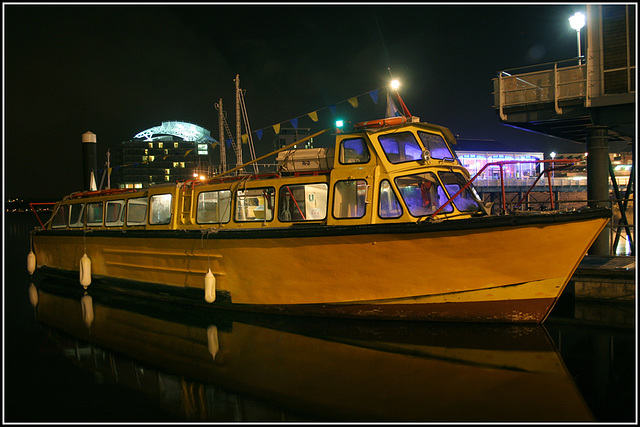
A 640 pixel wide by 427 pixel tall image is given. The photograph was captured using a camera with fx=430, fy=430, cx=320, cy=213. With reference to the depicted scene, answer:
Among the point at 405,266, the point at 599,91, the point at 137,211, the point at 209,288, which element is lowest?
the point at 209,288

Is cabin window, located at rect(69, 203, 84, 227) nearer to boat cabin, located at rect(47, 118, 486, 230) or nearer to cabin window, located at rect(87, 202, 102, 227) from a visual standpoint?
cabin window, located at rect(87, 202, 102, 227)

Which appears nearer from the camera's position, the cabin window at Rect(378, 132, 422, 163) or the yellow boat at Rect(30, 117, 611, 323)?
the yellow boat at Rect(30, 117, 611, 323)

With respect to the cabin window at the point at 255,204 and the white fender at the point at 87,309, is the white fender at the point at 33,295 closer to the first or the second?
the white fender at the point at 87,309

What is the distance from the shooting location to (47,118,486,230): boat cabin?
781cm

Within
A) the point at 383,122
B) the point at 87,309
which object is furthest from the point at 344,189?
the point at 87,309

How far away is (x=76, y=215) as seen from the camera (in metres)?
13.1

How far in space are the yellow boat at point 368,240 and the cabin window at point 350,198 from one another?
0.03 metres

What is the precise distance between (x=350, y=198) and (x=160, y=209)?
527cm

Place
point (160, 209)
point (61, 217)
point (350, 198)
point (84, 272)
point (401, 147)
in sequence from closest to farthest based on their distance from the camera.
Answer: point (350, 198) < point (401, 147) < point (160, 209) < point (84, 272) < point (61, 217)

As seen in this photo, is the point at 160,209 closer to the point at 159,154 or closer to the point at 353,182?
the point at 353,182

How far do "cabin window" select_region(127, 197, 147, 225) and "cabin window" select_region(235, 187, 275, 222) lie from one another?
3212 millimetres

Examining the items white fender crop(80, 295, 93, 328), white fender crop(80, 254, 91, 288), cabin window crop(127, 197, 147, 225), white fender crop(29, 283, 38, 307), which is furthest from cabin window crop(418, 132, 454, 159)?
white fender crop(29, 283, 38, 307)

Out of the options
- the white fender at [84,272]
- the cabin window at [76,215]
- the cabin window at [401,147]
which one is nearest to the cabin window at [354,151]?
the cabin window at [401,147]

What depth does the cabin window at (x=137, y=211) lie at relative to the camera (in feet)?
36.7
